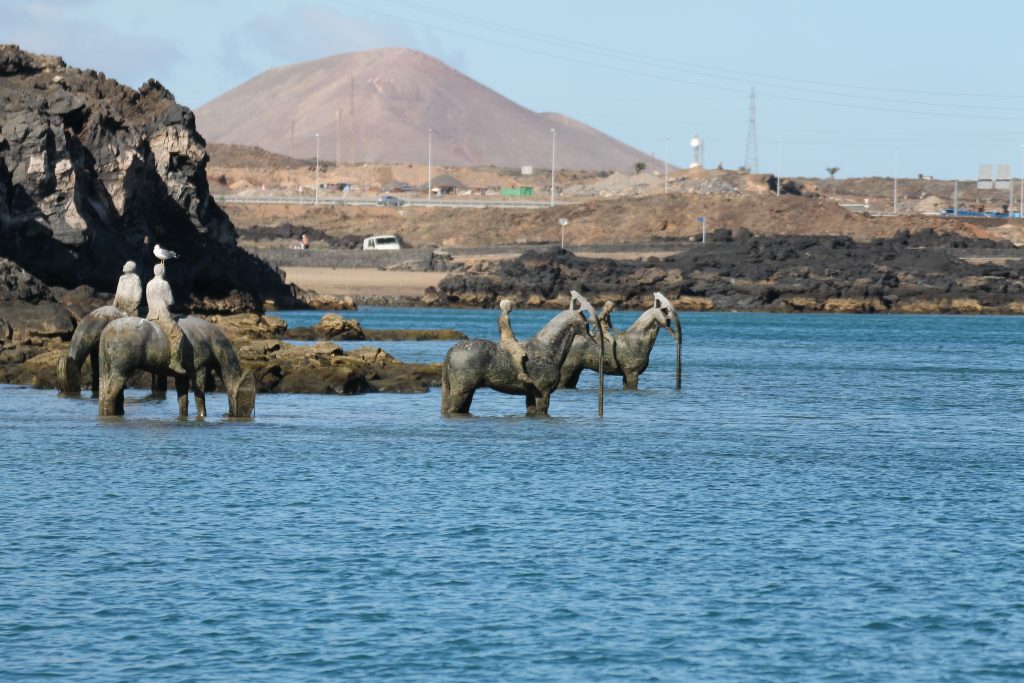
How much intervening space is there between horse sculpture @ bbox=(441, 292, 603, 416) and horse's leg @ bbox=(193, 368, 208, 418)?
4.72 metres

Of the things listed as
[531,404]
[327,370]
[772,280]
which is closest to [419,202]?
[772,280]

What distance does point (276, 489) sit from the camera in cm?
2514

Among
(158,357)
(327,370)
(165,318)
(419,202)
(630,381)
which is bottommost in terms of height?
(630,381)

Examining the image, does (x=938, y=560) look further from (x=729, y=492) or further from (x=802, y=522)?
(x=729, y=492)

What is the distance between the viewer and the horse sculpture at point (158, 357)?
1241 inches

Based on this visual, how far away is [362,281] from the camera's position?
125 m

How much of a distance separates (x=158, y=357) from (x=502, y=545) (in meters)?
13.0

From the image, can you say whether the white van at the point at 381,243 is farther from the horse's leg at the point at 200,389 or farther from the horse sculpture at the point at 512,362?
the horse sculpture at the point at 512,362

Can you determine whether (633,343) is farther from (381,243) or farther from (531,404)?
(381,243)

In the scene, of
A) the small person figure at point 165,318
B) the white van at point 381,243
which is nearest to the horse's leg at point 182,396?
the small person figure at point 165,318

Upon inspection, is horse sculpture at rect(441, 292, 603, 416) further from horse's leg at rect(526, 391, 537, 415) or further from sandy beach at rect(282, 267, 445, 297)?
sandy beach at rect(282, 267, 445, 297)

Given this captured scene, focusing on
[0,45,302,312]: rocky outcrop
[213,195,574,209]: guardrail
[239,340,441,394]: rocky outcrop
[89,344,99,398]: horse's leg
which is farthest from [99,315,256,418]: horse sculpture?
[213,195,574,209]: guardrail

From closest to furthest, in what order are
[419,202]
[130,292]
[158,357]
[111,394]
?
[158,357] < [111,394] < [130,292] < [419,202]

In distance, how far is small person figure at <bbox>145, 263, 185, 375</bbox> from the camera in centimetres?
3177
